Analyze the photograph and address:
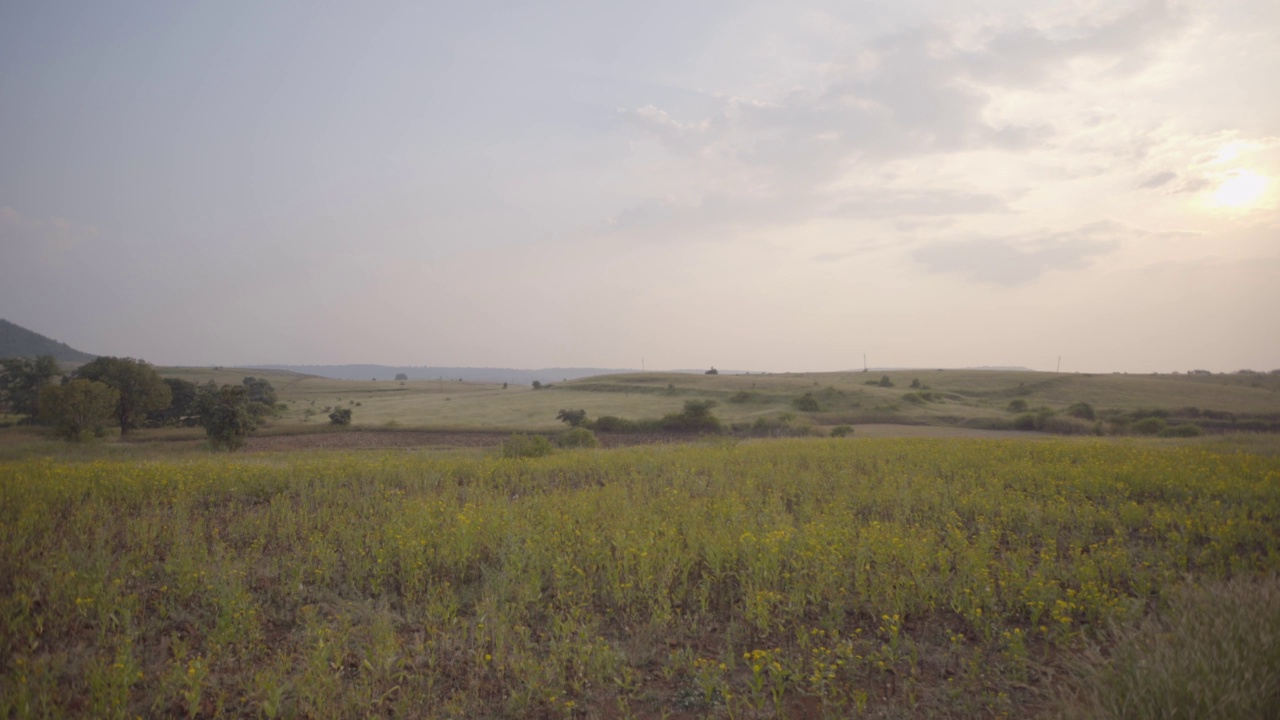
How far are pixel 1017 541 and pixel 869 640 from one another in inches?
159

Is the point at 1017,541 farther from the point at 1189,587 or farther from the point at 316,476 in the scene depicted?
the point at 316,476

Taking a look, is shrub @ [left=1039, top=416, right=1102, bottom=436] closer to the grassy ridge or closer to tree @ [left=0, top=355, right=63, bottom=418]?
the grassy ridge

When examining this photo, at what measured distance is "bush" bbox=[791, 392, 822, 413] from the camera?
139 feet

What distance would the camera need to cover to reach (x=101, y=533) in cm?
688

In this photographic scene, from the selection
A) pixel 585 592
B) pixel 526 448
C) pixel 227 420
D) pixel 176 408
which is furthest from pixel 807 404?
pixel 176 408

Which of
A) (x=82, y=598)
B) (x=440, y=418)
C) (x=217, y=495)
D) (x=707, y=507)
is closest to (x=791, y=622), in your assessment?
(x=707, y=507)

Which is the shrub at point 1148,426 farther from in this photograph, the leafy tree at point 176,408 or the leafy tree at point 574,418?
the leafy tree at point 176,408

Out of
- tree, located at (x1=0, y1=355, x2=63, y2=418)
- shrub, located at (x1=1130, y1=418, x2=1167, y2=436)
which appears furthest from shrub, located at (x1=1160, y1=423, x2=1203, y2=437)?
tree, located at (x1=0, y1=355, x2=63, y2=418)

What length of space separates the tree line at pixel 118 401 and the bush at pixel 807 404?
117 ft

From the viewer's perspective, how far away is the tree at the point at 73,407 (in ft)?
83.9

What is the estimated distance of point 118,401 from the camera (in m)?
29.6

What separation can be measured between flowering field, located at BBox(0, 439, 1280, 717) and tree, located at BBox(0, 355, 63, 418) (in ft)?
116

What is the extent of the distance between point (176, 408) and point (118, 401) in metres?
6.87

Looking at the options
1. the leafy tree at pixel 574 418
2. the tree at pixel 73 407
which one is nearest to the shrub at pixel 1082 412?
the leafy tree at pixel 574 418
